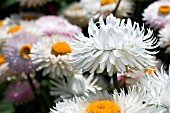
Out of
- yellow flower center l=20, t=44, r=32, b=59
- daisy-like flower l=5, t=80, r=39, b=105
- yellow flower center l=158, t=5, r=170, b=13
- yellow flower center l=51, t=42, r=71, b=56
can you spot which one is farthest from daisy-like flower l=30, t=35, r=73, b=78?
yellow flower center l=158, t=5, r=170, b=13

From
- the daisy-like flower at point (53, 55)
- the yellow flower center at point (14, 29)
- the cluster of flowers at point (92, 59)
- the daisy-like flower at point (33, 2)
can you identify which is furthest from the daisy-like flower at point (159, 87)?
the daisy-like flower at point (33, 2)

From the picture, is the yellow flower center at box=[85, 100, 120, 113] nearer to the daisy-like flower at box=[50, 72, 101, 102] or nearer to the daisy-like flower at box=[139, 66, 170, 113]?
the daisy-like flower at box=[139, 66, 170, 113]

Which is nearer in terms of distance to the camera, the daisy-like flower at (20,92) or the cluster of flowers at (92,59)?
the cluster of flowers at (92,59)

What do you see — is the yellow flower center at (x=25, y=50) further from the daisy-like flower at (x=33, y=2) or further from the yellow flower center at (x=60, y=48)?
the daisy-like flower at (x=33, y=2)

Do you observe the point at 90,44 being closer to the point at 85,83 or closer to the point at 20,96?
the point at 85,83

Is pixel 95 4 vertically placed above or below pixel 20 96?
above

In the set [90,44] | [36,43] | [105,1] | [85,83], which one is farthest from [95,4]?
[90,44]

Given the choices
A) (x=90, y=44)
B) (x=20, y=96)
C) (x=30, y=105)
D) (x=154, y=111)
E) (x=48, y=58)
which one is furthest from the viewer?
(x=30, y=105)
